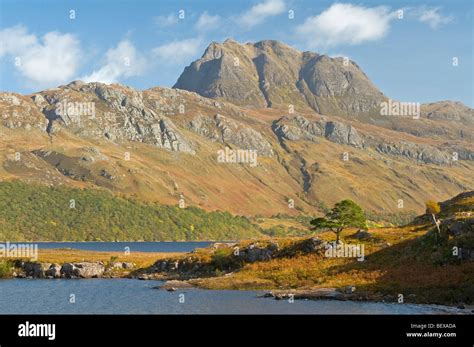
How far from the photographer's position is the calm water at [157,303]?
6331cm

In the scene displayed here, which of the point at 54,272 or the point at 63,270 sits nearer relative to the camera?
the point at 54,272

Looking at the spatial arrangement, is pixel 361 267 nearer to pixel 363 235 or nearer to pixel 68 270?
pixel 363 235

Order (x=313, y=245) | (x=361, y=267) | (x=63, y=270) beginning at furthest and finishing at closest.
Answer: (x=63, y=270)
(x=313, y=245)
(x=361, y=267)

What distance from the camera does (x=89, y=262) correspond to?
405 ft

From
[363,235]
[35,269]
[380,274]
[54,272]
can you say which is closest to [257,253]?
[363,235]

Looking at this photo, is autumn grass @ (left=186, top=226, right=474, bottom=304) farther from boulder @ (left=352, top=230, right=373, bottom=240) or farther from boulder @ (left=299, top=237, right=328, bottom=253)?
boulder @ (left=299, top=237, right=328, bottom=253)

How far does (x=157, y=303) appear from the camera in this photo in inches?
2830

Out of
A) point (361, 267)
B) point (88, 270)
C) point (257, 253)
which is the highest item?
point (257, 253)
